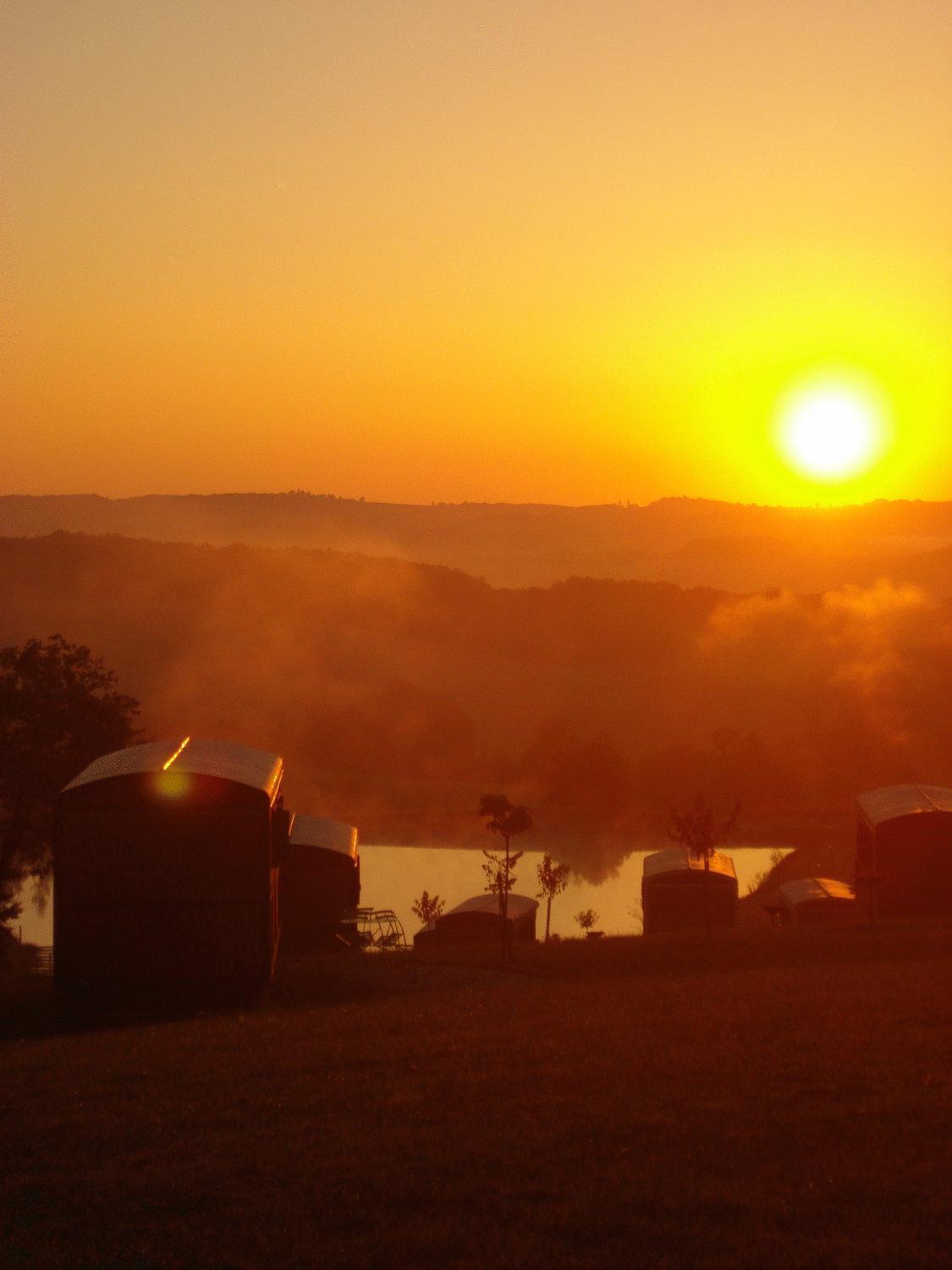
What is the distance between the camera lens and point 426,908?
1548 inches

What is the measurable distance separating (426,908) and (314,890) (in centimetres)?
896

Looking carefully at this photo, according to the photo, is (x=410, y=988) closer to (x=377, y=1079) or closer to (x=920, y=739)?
(x=377, y=1079)

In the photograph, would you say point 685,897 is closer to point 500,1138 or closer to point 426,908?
point 426,908

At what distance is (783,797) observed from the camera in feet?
233

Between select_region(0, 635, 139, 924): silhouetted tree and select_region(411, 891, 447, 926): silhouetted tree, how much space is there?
11762 millimetres

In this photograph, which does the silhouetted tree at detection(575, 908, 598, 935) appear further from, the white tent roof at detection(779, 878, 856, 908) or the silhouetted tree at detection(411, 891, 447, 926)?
the white tent roof at detection(779, 878, 856, 908)

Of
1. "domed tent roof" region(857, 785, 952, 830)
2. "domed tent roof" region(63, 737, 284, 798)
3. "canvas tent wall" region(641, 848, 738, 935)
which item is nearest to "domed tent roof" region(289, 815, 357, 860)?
"domed tent roof" region(63, 737, 284, 798)

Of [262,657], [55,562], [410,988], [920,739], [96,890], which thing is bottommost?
[410,988]

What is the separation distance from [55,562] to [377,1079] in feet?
390

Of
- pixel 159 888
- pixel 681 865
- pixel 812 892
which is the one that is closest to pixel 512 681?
pixel 681 865

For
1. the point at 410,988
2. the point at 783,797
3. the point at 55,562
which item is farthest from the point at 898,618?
the point at 410,988

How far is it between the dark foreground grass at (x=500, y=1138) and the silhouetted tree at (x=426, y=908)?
72.9 ft

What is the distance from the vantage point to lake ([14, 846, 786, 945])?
40188mm

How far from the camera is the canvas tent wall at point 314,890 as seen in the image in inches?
1203
